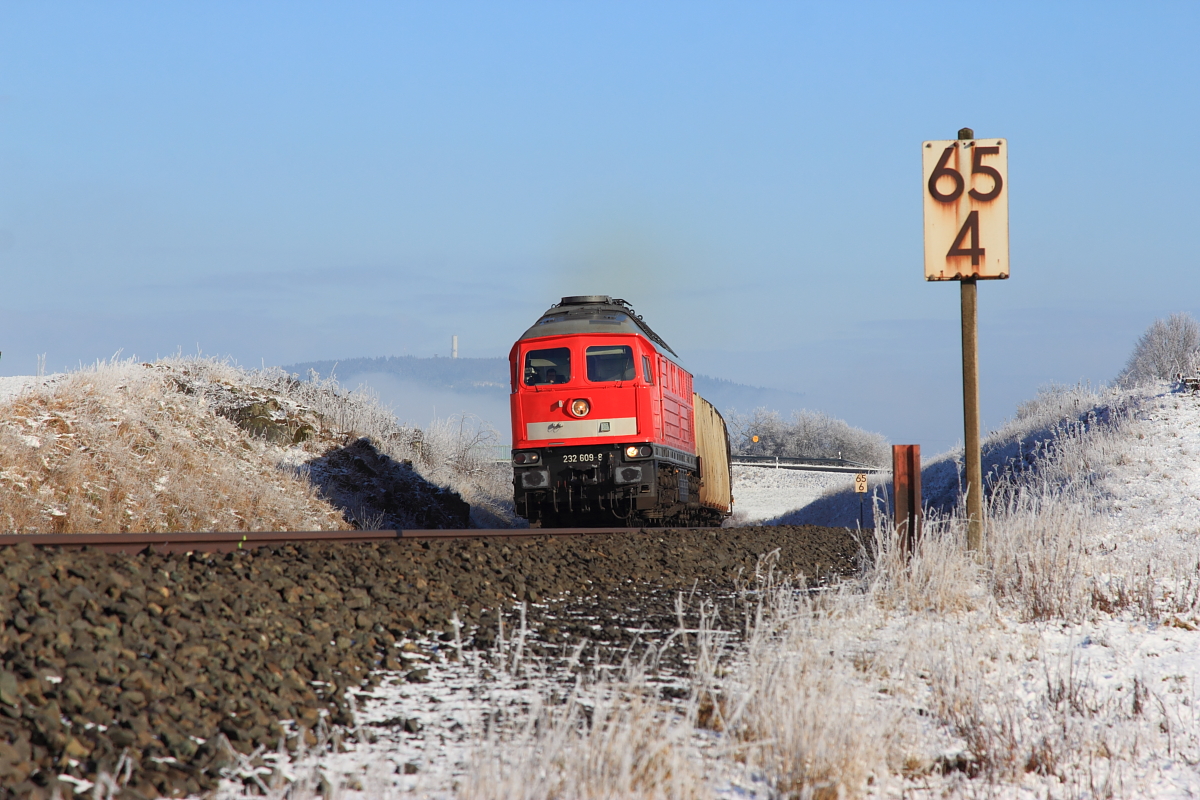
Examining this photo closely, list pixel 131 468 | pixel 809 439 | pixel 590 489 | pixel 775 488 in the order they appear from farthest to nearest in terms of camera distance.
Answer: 1. pixel 809 439
2. pixel 775 488
3. pixel 131 468
4. pixel 590 489

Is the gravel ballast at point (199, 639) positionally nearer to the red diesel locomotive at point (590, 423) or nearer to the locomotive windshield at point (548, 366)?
the red diesel locomotive at point (590, 423)

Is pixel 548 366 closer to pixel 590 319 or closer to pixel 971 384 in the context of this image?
pixel 590 319

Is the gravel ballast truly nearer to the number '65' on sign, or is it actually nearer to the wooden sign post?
the wooden sign post

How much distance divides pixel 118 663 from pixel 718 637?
131 inches

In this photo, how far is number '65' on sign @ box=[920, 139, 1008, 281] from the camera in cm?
893

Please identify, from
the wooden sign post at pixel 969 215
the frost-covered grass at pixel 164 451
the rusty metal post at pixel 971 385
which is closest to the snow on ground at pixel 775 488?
the frost-covered grass at pixel 164 451

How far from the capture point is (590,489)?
14055 mm

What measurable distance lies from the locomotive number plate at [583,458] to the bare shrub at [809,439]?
61623 millimetres

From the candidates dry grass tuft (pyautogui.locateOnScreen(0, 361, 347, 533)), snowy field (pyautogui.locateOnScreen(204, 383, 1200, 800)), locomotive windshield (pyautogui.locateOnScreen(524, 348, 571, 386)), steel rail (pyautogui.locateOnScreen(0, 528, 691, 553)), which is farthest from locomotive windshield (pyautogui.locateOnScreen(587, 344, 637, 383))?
snowy field (pyautogui.locateOnScreen(204, 383, 1200, 800))

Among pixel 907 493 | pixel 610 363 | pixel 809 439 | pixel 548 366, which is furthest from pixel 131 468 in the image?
pixel 809 439

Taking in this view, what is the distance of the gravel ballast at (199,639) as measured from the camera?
3.59 meters

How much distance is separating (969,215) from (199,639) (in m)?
7.52

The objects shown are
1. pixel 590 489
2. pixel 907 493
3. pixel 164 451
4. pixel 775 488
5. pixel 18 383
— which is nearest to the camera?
A: pixel 907 493

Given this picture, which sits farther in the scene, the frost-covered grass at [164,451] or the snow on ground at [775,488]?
the snow on ground at [775,488]
